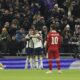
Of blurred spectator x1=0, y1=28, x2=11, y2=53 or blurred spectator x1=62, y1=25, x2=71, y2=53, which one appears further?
blurred spectator x1=62, y1=25, x2=71, y2=53

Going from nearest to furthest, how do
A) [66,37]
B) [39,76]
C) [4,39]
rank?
[39,76] < [4,39] < [66,37]

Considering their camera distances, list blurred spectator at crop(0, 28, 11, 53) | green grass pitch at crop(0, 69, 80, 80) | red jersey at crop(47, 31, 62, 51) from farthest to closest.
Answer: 1. blurred spectator at crop(0, 28, 11, 53)
2. red jersey at crop(47, 31, 62, 51)
3. green grass pitch at crop(0, 69, 80, 80)

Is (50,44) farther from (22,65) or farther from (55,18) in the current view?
(55,18)

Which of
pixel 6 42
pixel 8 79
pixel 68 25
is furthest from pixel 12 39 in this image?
pixel 8 79

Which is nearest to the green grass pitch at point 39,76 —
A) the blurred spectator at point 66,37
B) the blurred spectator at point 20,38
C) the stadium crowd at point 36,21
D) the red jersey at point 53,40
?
the red jersey at point 53,40

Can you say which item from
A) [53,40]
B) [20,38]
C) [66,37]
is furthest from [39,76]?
[66,37]

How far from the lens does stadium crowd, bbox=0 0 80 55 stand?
76.6 ft

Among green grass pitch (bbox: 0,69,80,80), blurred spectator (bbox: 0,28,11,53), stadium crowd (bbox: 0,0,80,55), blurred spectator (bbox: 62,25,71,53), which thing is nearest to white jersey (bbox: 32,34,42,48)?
stadium crowd (bbox: 0,0,80,55)

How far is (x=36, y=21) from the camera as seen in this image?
78.9ft

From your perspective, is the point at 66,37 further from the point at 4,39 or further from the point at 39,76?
the point at 39,76

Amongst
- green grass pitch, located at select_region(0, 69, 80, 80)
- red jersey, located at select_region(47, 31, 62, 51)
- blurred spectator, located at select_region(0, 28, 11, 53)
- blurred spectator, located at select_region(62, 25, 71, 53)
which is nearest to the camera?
green grass pitch, located at select_region(0, 69, 80, 80)

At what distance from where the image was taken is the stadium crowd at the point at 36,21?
2336 centimetres

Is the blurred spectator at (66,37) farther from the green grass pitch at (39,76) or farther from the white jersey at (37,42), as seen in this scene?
the green grass pitch at (39,76)

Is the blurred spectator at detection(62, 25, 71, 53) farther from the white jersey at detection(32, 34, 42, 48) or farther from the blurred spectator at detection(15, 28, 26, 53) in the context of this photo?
the blurred spectator at detection(15, 28, 26, 53)
